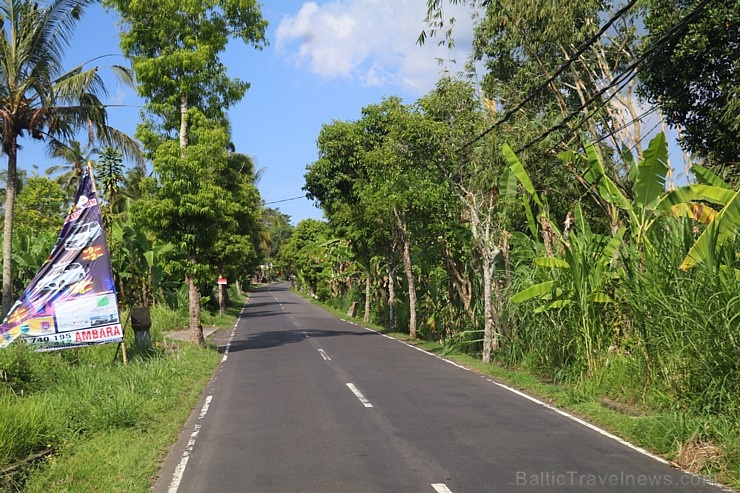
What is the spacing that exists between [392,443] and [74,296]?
27.5 feet

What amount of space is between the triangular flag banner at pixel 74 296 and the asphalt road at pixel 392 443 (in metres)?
2.76

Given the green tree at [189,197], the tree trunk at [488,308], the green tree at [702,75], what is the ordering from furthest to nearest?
the green tree at [189,197] → the tree trunk at [488,308] → the green tree at [702,75]

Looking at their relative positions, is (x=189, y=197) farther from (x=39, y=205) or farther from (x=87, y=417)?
(x=39, y=205)

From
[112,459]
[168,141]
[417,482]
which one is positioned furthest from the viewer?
[168,141]

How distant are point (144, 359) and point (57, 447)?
7.97m

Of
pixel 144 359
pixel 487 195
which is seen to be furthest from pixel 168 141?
pixel 487 195

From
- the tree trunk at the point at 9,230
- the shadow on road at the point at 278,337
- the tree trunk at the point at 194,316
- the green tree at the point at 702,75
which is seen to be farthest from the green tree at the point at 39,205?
the green tree at the point at 702,75

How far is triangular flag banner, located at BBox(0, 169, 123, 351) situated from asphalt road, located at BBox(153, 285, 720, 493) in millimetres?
2760

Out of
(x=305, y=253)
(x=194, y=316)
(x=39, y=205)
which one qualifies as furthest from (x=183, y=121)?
(x=305, y=253)

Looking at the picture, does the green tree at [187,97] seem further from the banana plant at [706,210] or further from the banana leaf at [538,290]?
the banana plant at [706,210]

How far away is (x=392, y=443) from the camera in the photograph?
7777 mm

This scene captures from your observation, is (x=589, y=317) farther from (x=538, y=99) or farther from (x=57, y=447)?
(x=538, y=99)

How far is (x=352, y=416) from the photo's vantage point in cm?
946

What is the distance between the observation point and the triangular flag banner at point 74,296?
12.5 meters
